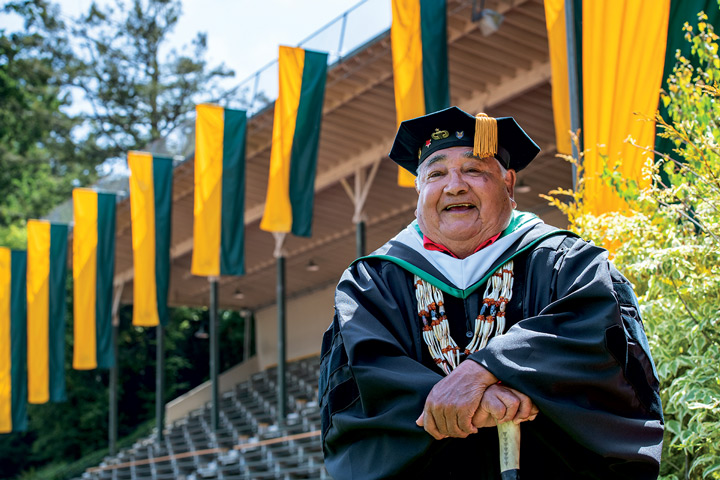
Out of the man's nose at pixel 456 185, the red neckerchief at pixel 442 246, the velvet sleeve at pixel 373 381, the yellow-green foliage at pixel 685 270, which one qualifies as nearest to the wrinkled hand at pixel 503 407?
the velvet sleeve at pixel 373 381

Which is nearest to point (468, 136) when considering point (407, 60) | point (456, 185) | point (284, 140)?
point (456, 185)

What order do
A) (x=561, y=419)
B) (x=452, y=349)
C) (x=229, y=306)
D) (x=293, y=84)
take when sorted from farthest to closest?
1. (x=229, y=306)
2. (x=293, y=84)
3. (x=452, y=349)
4. (x=561, y=419)

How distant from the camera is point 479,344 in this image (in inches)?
98.4

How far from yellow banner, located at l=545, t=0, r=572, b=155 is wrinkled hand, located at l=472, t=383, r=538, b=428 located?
605 centimetres

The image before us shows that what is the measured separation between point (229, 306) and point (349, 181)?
1203 centimetres

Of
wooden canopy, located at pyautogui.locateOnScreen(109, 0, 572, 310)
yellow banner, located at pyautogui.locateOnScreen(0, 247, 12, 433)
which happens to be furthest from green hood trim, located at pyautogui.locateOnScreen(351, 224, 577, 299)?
yellow banner, located at pyautogui.locateOnScreen(0, 247, 12, 433)

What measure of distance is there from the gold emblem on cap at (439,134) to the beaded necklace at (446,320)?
452 mm

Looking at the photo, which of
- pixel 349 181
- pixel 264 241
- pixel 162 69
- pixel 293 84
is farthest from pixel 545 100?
pixel 162 69

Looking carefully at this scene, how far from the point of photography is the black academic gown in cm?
221

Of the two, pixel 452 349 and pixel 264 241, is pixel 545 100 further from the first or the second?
pixel 452 349

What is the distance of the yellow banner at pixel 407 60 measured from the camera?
10531 mm

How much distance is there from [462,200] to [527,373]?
2.11 ft

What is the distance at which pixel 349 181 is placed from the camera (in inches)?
Result: 716

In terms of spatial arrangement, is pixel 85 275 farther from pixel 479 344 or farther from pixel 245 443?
pixel 479 344
